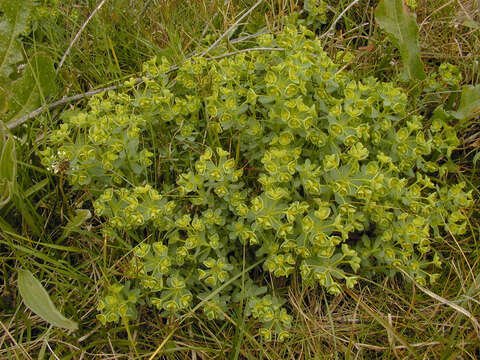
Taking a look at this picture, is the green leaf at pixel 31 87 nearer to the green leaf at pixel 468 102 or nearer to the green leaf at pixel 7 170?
the green leaf at pixel 7 170

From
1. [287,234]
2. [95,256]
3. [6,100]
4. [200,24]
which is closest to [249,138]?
[287,234]

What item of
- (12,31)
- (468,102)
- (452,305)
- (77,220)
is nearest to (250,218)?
(77,220)

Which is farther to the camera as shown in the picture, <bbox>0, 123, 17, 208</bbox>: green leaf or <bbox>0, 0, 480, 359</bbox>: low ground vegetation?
<bbox>0, 123, 17, 208</bbox>: green leaf

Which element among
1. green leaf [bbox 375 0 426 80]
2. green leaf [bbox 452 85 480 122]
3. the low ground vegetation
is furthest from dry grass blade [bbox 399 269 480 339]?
green leaf [bbox 375 0 426 80]

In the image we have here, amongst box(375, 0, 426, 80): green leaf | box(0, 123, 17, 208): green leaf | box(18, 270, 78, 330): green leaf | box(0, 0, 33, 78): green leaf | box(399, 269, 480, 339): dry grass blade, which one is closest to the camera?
box(18, 270, 78, 330): green leaf

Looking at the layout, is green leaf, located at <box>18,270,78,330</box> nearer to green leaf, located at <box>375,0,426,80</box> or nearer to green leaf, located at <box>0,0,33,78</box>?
green leaf, located at <box>0,0,33,78</box>

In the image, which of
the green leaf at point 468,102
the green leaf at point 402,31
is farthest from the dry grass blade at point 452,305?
the green leaf at point 402,31

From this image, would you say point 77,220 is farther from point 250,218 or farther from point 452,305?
point 452,305
